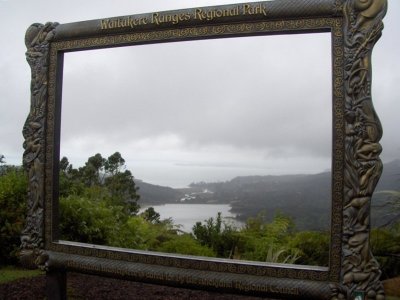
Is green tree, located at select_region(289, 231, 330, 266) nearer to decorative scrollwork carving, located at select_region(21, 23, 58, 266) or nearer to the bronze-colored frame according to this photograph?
the bronze-colored frame

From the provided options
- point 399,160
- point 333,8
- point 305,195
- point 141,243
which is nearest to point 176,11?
point 333,8

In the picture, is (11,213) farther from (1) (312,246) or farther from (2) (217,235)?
(1) (312,246)

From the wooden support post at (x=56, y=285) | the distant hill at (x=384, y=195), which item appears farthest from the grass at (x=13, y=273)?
the distant hill at (x=384, y=195)

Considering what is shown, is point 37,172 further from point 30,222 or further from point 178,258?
point 178,258

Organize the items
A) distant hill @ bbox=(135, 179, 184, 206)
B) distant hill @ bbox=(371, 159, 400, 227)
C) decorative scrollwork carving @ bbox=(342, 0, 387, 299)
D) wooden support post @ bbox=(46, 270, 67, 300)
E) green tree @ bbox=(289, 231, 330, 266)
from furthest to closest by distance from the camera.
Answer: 1. distant hill @ bbox=(135, 179, 184, 206)
2. wooden support post @ bbox=(46, 270, 67, 300)
3. distant hill @ bbox=(371, 159, 400, 227)
4. green tree @ bbox=(289, 231, 330, 266)
5. decorative scrollwork carving @ bbox=(342, 0, 387, 299)

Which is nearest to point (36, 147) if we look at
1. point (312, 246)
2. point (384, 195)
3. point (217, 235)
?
point (217, 235)

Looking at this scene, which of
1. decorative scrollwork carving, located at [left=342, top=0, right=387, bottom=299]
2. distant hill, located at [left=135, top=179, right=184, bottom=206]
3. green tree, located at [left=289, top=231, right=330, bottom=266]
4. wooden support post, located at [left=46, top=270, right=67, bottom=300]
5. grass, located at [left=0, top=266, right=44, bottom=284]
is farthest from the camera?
grass, located at [left=0, top=266, right=44, bottom=284]

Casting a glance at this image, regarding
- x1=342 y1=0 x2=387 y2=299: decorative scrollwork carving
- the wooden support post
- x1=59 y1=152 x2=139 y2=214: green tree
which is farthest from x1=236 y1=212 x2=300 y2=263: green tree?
the wooden support post

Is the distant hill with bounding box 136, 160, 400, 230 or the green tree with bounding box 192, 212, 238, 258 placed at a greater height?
the distant hill with bounding box 136, 160, 400, 230
